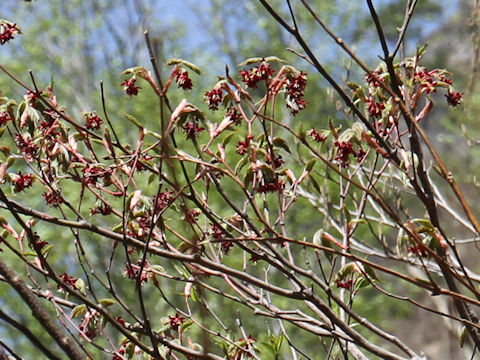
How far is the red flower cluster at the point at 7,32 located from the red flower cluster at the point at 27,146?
9.9 inches

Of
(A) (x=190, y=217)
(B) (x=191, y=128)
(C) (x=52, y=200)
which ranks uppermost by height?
(B) (x=191, y=128)

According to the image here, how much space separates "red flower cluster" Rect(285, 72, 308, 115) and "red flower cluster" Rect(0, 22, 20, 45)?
703mm

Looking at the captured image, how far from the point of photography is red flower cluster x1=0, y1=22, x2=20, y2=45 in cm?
205

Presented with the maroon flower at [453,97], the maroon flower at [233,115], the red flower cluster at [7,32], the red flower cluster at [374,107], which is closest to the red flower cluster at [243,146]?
the maroon flower at [233,115]

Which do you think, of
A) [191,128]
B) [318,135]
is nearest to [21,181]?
[191,128]

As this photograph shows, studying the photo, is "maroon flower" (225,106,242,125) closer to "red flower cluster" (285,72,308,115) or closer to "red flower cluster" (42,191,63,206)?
"red flower cluster" (285,72,308,115)

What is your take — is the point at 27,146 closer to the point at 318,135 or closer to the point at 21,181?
the point at 21,181

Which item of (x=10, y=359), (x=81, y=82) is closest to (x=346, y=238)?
(x=10, y=359)

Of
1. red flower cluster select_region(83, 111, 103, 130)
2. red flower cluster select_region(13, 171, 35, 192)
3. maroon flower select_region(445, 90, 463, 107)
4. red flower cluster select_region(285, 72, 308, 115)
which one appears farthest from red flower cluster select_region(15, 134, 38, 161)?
maroon flower select_region(445, 90, 463, 107)

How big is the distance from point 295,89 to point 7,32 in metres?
0.74

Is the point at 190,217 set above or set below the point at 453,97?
below

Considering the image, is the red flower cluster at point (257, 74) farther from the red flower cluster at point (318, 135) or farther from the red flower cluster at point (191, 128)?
the red flower cluster at point (318, 135)

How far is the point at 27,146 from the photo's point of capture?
1949 millimetres

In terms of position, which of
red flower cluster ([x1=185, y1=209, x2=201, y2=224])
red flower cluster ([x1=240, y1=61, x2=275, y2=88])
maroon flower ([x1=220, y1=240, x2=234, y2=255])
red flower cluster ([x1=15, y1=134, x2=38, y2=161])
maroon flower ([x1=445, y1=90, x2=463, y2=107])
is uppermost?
maroon flower ([x1=445, y1=90, x2=463, y2=107])
